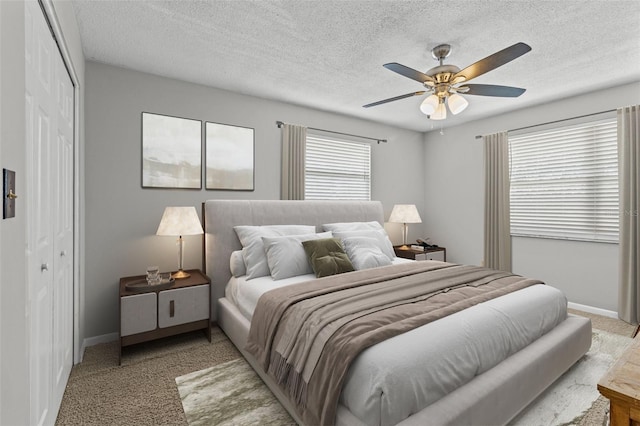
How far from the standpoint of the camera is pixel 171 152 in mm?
3189

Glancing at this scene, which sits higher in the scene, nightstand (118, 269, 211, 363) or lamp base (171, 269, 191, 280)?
lamp base (171, 269, 191, 280)

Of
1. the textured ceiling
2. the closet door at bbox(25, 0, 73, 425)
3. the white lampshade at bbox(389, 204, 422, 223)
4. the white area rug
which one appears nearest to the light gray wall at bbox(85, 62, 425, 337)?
the textured ceiling

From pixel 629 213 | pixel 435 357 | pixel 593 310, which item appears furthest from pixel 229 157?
pixel 593 310

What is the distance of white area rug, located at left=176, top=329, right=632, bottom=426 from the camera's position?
1832 millimetres

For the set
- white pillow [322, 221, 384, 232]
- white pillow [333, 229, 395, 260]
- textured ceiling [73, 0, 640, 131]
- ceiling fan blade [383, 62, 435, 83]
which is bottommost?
white pillow [333, 229, 395, 260]

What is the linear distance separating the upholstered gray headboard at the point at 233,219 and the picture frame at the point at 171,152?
0.38 m

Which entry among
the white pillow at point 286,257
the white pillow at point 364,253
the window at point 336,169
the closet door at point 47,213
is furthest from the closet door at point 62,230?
the window at point 336,169

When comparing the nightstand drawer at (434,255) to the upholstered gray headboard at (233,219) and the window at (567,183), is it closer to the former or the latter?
the window at (567,183)

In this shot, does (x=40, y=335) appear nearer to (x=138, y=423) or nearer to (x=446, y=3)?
(x=138, y=423)

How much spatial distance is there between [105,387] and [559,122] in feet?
17.5

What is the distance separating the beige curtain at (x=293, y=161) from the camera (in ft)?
12.8

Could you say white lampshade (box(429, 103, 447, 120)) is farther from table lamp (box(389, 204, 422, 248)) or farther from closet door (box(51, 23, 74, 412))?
closet door (box(51, 23, 74, 412))

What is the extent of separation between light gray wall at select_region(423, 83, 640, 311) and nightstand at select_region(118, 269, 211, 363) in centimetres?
390

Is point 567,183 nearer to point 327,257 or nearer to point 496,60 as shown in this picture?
point 496,60
